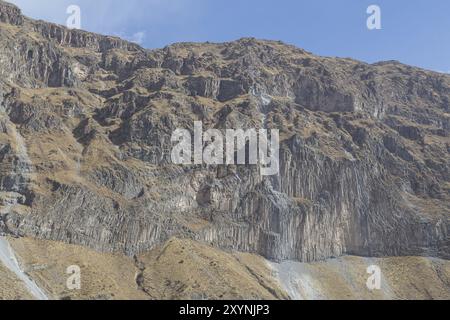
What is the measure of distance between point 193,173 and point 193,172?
0.29 metres

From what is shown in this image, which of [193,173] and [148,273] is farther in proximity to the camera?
[193,173]

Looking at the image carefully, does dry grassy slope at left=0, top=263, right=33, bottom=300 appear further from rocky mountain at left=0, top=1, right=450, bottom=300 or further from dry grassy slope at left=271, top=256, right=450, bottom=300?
dry grassy slope at left=271, top=256, right=450, bottom=300

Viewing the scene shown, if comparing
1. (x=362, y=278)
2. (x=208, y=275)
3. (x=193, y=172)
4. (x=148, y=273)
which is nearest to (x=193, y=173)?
(x=193, y=172)

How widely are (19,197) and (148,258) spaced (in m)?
30.8

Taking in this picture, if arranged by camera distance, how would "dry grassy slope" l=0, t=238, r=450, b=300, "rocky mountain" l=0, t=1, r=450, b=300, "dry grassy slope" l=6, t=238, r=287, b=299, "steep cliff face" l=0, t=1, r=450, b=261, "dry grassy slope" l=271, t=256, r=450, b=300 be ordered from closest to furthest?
"dry grassy slope" l=6, t=238, r=287, b=299 → "dry grassy slope" l=0, t=238, r=450, b=300 → "rocky mountain" l=0, t=1, r=450, b=300 → "steep cliff face" l=0, t=1, r=450, b=261 → "dry grassy slope" l=271, t=256, r=450, b=300

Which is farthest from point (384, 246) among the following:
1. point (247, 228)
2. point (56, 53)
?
point (56, 53)

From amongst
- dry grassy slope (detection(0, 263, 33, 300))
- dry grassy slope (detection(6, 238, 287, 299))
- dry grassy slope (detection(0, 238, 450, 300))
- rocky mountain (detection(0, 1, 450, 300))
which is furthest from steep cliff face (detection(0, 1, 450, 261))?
dry grassy slope (detection(0, 263, 33, 300))

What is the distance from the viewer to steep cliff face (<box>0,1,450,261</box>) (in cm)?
13038

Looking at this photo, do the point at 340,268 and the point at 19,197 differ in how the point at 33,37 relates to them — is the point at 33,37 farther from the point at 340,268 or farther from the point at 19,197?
the point at 340,268

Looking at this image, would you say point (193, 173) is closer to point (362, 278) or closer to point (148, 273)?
point (148, 273)

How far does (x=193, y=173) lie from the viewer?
497 feet

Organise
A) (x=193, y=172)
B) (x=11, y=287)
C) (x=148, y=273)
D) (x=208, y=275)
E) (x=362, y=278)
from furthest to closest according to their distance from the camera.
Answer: (x=193, y=172) → (x=362, y=278) → (x=148, y=273) → (x=208, y=275) → (x=11, y=287)

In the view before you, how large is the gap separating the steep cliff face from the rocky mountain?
361mm

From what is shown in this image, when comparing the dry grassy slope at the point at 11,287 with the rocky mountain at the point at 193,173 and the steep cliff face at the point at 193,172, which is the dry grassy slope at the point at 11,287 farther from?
the steep cliff face at the point at 193,172
